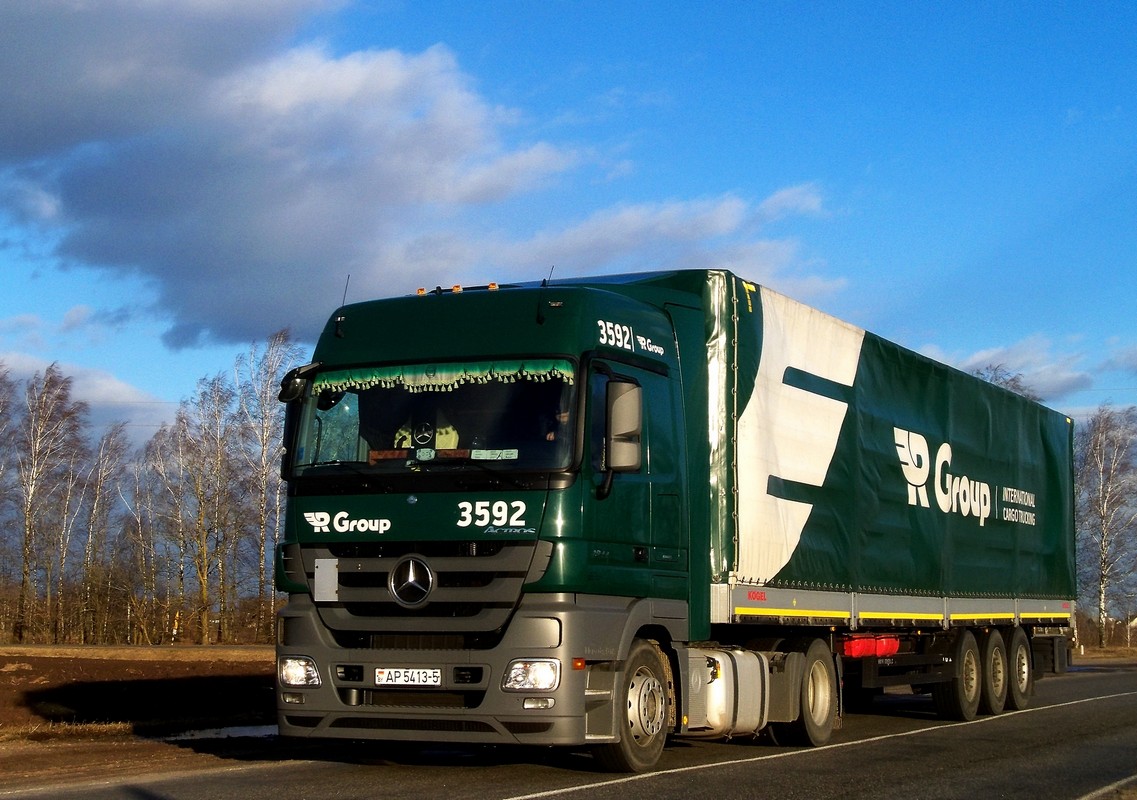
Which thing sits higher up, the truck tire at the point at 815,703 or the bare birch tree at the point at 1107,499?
the bare birch tree at the point at 1107,499

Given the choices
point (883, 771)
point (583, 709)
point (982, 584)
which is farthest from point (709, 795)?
point (982, 584)

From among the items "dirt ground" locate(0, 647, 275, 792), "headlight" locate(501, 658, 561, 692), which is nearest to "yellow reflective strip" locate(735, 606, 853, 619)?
"headlight" locate(501, 658, 561, 692)

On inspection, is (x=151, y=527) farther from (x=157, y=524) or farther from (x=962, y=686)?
(x=962, y=686)

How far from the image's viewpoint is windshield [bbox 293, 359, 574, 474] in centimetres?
955

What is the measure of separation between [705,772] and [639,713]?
938 millimetres

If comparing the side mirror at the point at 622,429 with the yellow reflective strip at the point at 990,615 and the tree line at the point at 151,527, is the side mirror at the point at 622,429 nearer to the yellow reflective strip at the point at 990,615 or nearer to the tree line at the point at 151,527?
the yellow reflective strip at the point at 990,615

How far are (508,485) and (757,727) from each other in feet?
14.0

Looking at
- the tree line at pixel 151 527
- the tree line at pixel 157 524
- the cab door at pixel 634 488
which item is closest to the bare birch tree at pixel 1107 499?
the tree line at pixel 157 524

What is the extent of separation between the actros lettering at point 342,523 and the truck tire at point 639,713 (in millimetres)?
2102

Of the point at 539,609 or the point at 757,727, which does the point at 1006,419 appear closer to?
the point at 757,727

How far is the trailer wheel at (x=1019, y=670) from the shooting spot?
18672mm

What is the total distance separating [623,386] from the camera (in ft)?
32.1

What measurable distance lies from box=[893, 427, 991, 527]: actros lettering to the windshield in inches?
274

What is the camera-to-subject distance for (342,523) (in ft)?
32.1
